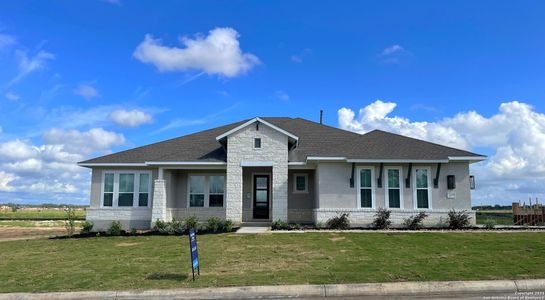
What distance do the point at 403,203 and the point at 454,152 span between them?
3.38m

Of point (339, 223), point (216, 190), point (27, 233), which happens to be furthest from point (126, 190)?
point (339, 223)

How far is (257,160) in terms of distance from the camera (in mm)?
20641

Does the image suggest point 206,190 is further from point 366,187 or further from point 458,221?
point 458,221

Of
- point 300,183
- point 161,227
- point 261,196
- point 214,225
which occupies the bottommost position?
point 161,227

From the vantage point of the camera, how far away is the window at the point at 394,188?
19406 millimetres

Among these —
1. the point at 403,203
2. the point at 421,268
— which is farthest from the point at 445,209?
the point at 421,268

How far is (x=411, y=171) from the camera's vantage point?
19547mm

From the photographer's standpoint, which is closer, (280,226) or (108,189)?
(280,226)

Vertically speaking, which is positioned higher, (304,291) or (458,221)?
(458,221)

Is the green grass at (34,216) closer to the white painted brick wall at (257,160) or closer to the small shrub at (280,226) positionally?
the white painted brick wall at (257,160)

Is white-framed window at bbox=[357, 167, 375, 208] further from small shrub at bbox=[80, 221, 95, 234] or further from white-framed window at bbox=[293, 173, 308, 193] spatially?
small shrub at bbox=[80, 221, 95, 234]

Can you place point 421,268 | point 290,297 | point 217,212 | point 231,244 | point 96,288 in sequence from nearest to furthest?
point 290,297 → point 96,288 → point 421,268 → point 231,244 → point 217,212

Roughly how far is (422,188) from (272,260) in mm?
10758

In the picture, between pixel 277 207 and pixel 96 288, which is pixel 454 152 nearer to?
pixel 277 207
